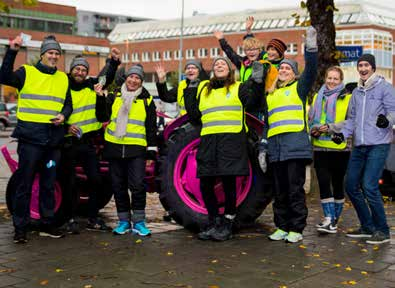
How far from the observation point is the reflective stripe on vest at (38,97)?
6941mm

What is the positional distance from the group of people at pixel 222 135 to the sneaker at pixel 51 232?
0.01 m

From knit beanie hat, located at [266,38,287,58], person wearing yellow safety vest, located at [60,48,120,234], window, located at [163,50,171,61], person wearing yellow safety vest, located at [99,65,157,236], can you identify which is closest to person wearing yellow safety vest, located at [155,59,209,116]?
person wearing yellow safety vest, located at [99,65,157,236]

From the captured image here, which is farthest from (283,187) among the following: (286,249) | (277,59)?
(277,59)

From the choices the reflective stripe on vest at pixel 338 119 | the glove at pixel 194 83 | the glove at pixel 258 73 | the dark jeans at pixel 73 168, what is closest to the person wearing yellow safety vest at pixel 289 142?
the glove at pixel 258 73

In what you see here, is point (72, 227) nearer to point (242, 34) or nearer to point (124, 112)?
point (124, 112)

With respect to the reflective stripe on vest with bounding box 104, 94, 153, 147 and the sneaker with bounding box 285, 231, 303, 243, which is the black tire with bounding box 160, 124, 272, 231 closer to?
the reflective stripe on vest with bounding box 104, 94, 153, 147

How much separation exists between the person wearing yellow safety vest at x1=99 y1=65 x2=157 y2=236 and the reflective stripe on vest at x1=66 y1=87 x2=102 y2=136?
205mm

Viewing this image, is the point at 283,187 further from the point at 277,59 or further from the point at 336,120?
the point at 277,59

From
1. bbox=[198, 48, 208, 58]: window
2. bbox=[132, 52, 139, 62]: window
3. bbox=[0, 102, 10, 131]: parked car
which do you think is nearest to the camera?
bbox=[0, 102, 10, 131]: parked car

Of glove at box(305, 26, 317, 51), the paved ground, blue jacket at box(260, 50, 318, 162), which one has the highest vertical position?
glove at box(305, 26, 317, 51)

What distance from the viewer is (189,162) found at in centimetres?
754

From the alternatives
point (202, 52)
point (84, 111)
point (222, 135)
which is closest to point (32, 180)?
point (84, 111)

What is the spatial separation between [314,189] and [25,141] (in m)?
5.31

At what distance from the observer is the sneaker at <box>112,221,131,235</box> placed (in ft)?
23.9
